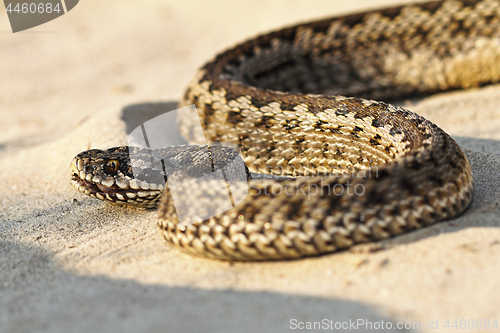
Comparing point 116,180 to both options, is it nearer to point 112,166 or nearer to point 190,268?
point 112,166

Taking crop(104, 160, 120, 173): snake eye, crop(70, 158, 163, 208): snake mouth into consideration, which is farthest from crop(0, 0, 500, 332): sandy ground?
crop(104, 160, 120, 173): snake eye

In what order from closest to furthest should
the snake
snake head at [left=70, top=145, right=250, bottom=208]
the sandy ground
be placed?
the sandy ground → the snake → snake head at [left=70, top=145, right=250, bottom=208]

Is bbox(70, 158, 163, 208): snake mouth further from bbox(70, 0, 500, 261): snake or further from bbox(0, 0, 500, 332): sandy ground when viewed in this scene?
bbox(0, 0, 500, 332): sandy ground

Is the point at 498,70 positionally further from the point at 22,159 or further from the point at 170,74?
the point at 22,159

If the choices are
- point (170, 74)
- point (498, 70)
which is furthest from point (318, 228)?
point (170, 74)

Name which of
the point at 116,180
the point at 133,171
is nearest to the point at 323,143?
the point at 133,171

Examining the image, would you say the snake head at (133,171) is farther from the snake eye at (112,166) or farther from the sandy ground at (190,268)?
the sandy ground at (190,268)

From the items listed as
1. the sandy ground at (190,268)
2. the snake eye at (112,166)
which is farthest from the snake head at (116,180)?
the sandy ground at (190,268)
